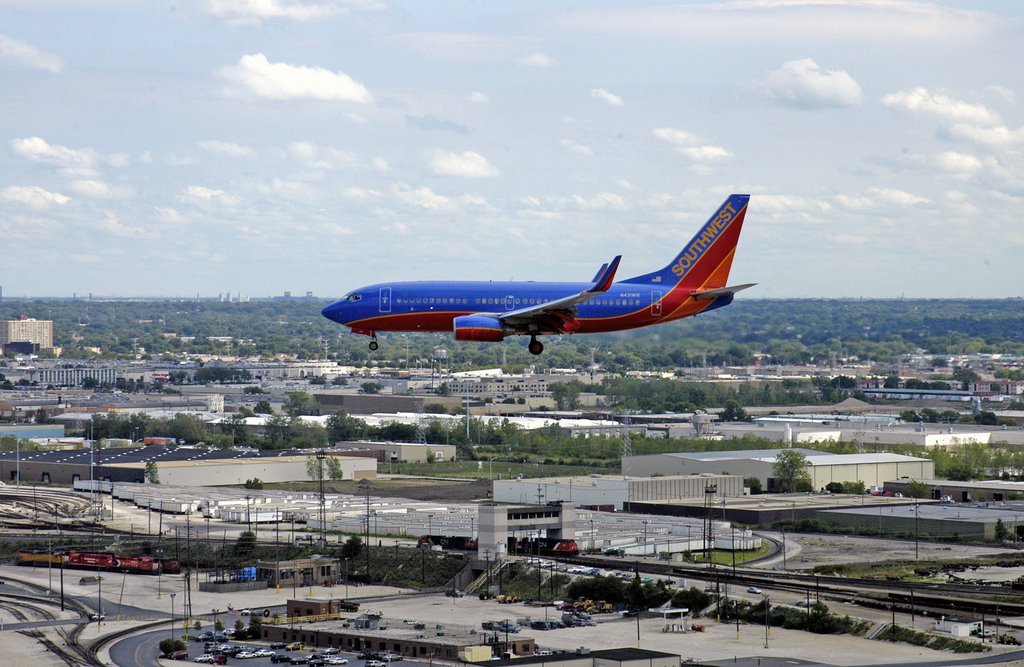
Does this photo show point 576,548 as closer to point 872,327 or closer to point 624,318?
point 872,327

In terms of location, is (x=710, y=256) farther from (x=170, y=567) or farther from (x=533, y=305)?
(x=170, y=567)

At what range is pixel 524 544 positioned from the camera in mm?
150125

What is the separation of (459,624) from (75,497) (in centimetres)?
9299

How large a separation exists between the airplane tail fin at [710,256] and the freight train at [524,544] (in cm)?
5231

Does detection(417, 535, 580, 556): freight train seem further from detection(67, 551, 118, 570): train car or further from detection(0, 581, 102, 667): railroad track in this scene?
detection(0, 581, 102, 667): railroad track

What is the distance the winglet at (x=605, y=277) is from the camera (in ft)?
298

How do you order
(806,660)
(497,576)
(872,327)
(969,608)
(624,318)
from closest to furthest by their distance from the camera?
(624,318) → (806,660) → (969,608) → (497,576) → (872,327)

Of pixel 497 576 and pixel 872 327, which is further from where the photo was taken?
pixel 872 327

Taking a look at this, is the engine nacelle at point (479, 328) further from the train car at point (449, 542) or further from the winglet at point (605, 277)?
the train car at point (449, 542)

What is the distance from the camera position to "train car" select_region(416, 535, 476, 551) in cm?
15225

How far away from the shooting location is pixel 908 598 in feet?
389

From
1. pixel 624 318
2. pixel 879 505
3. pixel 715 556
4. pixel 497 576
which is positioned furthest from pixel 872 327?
pixel 624 318

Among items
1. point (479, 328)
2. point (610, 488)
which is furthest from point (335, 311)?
point (610, 488)

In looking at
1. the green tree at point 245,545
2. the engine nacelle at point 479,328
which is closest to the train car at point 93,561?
the green tree at point 245,545
